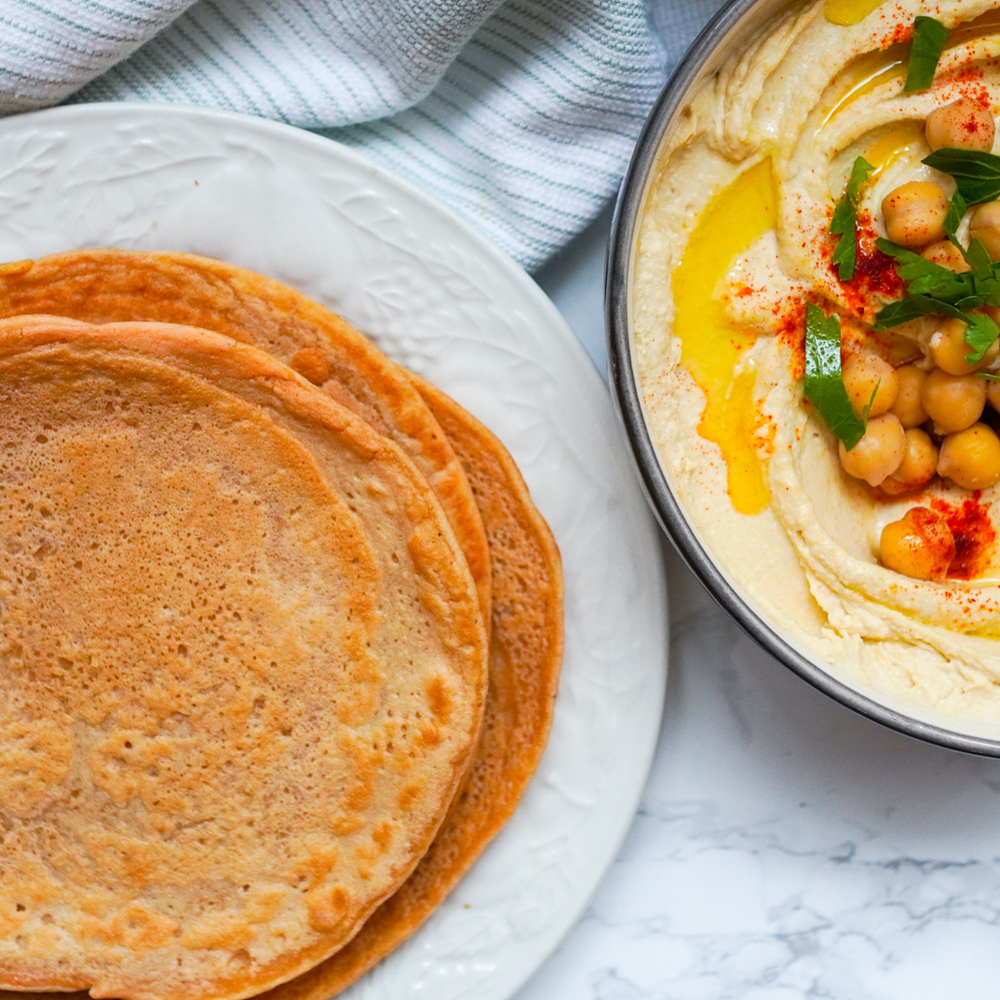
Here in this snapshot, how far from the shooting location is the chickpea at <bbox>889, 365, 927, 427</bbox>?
2.27 meters

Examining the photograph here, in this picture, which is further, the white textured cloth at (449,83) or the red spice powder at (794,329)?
the white textured cloth at (449,83)

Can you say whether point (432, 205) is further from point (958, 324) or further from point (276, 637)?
point (958, 324)

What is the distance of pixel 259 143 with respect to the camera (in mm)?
2143

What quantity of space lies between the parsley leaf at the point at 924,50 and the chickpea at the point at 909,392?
0.59m

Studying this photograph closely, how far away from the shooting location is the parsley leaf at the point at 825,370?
214cm

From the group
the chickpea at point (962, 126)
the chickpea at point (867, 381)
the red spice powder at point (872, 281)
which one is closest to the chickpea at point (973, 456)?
the chickpea at point (867, 381)

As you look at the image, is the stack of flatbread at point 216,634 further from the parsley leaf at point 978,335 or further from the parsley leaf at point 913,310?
the parsley leaf at point 978,335

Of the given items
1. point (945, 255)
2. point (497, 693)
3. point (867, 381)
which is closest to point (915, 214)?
point (945, 255)

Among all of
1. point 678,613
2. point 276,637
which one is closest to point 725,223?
point 678,613

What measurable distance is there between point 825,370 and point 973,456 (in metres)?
0.41

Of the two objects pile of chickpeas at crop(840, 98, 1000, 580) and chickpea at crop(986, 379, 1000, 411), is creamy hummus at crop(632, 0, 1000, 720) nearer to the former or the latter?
pile of chickpeas at crop(840, 98, 1000, 580)

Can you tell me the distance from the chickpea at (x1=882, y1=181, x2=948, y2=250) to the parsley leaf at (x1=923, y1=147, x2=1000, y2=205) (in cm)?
5

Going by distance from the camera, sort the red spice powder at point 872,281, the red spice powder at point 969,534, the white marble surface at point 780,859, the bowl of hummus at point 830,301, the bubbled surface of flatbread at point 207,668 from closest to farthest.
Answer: the bubbled surface of flatbread at point 207,668, the bowl of hummus at point 830,301, the red spice powder at point 872,281, the red spice powder at point 969,534, the white marble surface at point 780,859

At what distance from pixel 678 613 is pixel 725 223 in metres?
0.91
